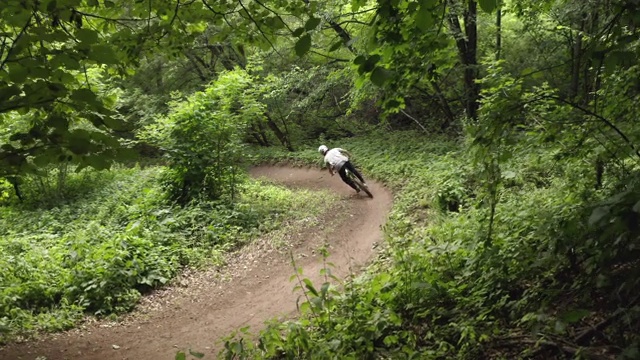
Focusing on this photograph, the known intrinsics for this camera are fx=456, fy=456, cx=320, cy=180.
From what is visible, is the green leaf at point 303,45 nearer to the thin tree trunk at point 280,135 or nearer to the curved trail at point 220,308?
the curved trail at point 220,308

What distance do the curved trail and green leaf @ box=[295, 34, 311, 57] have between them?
3986 millimetres

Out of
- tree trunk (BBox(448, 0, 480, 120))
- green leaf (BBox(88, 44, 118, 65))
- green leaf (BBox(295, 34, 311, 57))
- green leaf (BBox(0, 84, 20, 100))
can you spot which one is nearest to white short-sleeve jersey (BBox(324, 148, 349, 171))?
tree trunk (BBox(448, 0, 480, 120))

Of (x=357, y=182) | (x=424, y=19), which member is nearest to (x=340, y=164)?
(x=357, y=182)

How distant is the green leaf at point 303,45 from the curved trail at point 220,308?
3.99 meters

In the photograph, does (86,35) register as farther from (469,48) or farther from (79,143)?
(469,48)

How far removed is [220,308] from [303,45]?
6.20m

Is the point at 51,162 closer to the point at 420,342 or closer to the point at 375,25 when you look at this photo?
the point at 375,25

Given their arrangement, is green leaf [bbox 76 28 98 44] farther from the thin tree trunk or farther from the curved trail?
the thin tree trunk

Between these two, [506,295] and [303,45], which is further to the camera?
[506,295]

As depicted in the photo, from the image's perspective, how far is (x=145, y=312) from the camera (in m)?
7.64

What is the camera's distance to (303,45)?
249cm

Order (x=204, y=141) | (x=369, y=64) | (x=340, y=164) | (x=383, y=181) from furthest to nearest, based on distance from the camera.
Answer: (x=383, y=181), (x=340, y=164), (x=204, y=141), (x=369, y=64)

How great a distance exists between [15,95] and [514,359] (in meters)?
3.47

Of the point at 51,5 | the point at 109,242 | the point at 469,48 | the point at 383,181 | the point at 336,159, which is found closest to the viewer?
the point at 51,5
